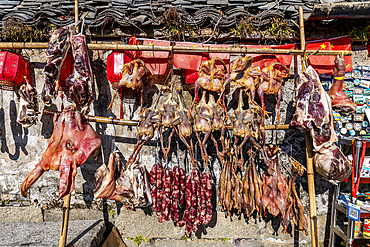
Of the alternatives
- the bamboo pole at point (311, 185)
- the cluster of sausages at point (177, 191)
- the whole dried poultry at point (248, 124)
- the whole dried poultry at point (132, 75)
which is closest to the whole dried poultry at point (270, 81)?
the whole dried poultry at point (248, 124)

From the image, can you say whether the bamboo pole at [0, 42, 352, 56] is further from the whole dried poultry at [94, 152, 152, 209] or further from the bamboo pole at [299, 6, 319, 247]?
the whole dried poultry at [94, 152, 152, 209]

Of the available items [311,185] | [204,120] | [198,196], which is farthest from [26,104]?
[311,185]

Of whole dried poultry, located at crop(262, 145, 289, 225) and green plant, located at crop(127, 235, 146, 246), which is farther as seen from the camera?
green plant, located at crop(127, 235, 146, 246)

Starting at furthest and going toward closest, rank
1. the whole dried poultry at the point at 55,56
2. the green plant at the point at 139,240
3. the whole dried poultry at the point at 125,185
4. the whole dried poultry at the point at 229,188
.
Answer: the green plant at the point at 139,240 → the whole dried poultry at the point at 229,188 → the whole dried poultry at the point at 125,185 → the whole dried poultry at the point at 55,56

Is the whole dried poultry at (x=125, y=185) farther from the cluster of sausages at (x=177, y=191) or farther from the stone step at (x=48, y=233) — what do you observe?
the stone step at (x=48, y=233)

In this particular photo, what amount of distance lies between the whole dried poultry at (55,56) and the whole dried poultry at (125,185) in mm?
1430

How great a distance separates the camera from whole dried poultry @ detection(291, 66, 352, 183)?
3.26m

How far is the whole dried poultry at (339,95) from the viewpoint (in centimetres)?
343

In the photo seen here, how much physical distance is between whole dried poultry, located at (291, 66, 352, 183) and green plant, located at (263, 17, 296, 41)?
940 millimetres

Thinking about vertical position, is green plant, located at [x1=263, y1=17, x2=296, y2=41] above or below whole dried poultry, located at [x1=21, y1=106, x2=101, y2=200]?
above

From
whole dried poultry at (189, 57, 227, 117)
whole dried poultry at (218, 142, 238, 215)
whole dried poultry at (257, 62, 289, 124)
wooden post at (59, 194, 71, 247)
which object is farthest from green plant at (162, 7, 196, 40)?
wooden post at (59, 194, 71, 247)

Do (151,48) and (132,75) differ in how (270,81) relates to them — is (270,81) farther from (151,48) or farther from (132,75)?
(132,75)

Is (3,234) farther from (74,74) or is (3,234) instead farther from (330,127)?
(330,127)

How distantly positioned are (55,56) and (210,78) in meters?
Result: 2.39
